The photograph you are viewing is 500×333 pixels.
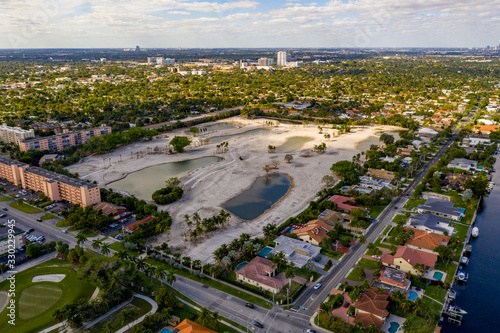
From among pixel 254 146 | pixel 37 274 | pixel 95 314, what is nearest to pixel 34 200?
pixel 37 274

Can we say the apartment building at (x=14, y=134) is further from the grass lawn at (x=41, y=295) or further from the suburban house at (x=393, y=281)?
the suburban house at (x=393, y=281)

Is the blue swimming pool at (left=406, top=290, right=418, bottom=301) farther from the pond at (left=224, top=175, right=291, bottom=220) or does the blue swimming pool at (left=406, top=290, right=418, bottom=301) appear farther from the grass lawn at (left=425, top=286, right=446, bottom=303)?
the pond at (left=224, top=175, right=291, bottom=220)

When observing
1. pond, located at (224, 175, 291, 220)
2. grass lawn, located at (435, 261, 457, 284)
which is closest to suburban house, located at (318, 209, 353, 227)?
pond, located at (224, 175, 291, 220)

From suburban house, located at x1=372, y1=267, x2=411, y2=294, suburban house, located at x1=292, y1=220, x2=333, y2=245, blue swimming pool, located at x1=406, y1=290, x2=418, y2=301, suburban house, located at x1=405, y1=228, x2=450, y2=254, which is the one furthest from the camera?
suburban house, located at x1=292, y1=220, x2=333, y2=245

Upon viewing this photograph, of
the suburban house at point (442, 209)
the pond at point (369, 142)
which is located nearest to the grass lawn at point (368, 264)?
the suburban house at point (442, 209)

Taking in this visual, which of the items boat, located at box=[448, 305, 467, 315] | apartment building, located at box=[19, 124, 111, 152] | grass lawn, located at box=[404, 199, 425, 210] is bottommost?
boat, located at box=[448, 305, 467, 315]

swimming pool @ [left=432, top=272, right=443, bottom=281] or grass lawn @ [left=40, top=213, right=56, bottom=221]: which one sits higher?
grass lawn @ [left=40, top=213, right=56, bottom=221]
